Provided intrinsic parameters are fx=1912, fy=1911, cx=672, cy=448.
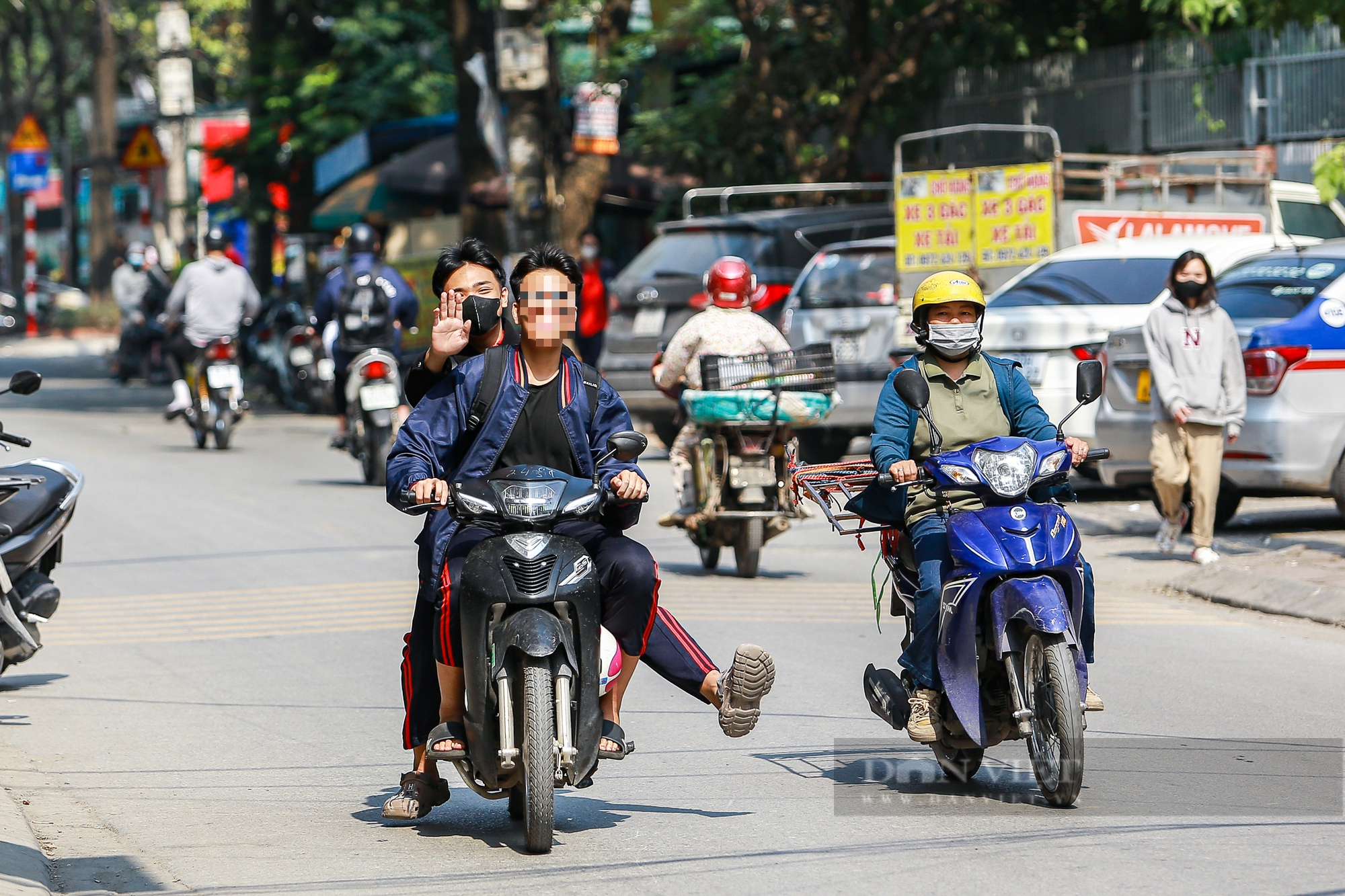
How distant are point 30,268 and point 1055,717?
37.7 metres

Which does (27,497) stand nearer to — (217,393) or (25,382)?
(25,382)

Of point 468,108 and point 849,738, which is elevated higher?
point 468,108

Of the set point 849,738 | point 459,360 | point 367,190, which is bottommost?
point 849,738

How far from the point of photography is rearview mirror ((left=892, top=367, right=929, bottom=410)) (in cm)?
578

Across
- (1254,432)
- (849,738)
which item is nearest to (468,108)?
(1254,432)

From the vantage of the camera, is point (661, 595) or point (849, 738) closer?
point (849, 738)

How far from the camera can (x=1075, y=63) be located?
72.6 ft

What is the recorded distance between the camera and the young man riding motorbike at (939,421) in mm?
5945

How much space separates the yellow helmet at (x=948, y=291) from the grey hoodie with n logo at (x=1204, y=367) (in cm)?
500

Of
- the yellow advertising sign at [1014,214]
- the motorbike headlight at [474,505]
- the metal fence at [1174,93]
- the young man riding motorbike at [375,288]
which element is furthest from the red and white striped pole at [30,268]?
the motorbike headlight at [474,505]

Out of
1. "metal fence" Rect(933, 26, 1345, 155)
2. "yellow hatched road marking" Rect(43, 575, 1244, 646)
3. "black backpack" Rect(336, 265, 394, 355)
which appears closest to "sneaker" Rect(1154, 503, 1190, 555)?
"yellow hatched road marking" Rect(43, 575, 1244, 646)

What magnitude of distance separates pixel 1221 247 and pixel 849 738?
7.92 metres

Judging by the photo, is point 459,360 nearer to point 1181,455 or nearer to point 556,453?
point 556,453

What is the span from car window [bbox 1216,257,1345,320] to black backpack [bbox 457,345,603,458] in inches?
291
